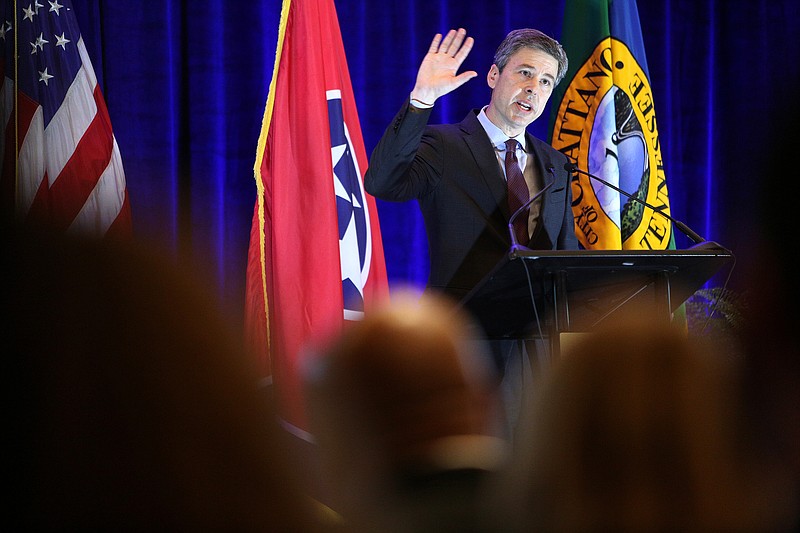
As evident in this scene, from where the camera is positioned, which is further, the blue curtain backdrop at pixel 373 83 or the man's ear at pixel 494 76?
the blue curtain backdrop at pixel 373 83

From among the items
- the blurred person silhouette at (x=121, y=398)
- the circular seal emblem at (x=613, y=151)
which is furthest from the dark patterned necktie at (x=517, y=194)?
the blurred person silhouette at (x=121, y=398)

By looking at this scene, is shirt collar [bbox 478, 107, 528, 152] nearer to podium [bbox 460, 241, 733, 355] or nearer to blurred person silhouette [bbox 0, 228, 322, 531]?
podium [bbox 460, 241, 733, 355]

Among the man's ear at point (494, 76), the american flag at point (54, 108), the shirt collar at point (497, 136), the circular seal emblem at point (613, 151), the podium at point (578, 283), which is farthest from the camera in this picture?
the circular seal emblem at point (613, 151)

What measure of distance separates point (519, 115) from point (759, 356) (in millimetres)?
2356

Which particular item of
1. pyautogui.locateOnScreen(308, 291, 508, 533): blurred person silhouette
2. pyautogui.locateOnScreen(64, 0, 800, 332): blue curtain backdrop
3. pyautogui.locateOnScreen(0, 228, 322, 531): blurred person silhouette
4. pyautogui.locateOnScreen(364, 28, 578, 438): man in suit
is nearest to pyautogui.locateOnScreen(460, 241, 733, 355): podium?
pyautogui.locateOnScreen(364, 28, 578, 438): man in suit

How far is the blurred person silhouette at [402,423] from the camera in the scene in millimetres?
271

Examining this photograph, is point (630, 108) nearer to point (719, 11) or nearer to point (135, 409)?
point (719, 11)

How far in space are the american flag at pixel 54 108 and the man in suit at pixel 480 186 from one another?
1.16m

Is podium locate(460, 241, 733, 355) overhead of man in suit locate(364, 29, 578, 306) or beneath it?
beneath

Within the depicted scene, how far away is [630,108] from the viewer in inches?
133

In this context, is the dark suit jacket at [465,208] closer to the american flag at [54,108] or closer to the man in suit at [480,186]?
the man in suit at [480,186]

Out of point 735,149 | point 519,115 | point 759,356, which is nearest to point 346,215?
point 519,115

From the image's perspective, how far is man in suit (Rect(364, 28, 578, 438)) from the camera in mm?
2188

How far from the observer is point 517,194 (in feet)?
7.77
